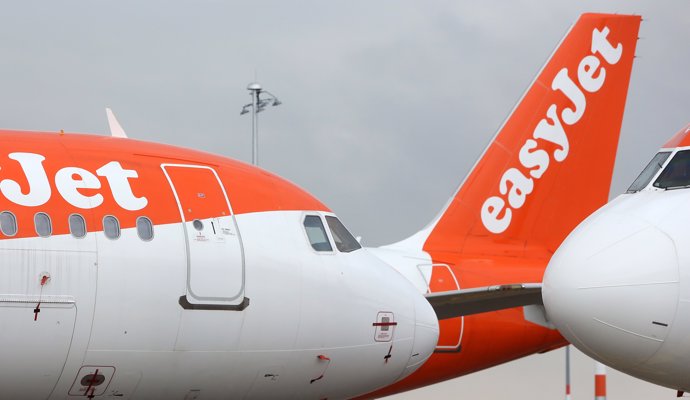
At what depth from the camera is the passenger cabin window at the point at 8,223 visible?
1085 cm

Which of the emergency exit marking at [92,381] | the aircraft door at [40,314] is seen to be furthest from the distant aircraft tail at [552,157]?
the aircraft door at [40,314]

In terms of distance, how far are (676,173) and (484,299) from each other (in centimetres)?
471

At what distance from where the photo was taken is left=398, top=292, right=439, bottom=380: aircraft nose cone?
1346cm

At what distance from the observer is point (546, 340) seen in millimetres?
18109

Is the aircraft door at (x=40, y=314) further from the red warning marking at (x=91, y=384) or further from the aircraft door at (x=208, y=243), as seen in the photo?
the aircraft door at (x=208, y=243)

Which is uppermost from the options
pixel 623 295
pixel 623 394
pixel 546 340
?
pixel 623 295

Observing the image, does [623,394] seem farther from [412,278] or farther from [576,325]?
[576,325]

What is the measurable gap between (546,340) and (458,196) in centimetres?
296

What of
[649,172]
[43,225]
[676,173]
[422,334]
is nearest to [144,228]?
[43,225]

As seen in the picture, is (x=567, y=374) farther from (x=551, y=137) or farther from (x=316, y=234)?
(x=316, y=234)

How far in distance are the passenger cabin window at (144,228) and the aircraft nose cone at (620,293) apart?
13.0 ft

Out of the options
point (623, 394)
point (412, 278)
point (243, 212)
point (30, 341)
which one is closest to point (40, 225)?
point (30, 341)

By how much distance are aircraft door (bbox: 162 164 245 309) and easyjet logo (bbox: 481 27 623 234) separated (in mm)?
7802

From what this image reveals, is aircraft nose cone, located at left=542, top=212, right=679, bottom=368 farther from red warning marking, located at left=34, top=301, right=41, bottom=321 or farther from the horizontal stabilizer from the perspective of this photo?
the horizontal stabilizer
